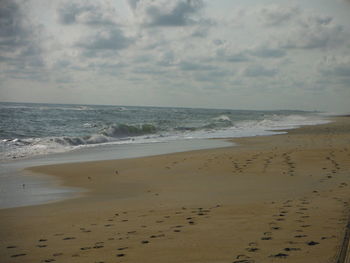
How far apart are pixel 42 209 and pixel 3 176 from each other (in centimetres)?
430

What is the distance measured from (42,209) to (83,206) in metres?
0.72

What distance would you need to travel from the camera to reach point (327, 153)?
13.6 meters

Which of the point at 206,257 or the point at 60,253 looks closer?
the point at 206,257

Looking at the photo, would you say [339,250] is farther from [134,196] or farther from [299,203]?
[134,196]

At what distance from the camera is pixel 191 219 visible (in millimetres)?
5473

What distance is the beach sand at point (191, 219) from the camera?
4.06 m

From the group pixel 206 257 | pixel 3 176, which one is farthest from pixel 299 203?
pixel 3 176

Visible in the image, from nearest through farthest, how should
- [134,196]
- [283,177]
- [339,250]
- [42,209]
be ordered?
1. [339,250]
2. [42,209]
3. [134,196]
4. [283,177]

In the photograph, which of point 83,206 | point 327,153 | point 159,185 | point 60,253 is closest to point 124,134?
point 327,153

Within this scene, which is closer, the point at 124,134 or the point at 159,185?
the point at 159,185

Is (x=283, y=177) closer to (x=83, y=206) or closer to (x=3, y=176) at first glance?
(x=83, y=206)

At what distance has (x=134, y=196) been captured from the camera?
7727mm

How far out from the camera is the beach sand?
406 cm

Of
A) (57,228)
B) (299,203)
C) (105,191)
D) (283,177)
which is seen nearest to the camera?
(57,228)
